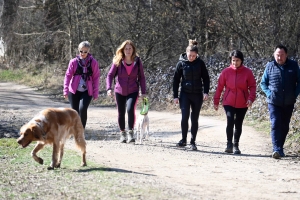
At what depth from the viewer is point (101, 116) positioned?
19.8 meters

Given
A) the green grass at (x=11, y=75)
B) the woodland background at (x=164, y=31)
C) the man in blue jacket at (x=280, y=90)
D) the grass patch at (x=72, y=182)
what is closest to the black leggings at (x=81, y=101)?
the grass patch at (x=72, y=182)

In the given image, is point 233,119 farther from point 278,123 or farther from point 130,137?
point 130,137

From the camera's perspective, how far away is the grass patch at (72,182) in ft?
23.6

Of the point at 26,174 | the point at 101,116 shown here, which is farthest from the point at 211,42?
the point at 26,174

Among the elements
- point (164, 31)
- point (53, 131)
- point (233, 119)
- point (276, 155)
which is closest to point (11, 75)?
point (164, 31)

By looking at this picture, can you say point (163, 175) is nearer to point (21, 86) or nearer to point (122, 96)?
point (122, 96)

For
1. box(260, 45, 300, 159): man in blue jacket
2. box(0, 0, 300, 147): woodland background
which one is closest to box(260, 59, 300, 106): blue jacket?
box(260, 45, 300, 159): man in blue jacket

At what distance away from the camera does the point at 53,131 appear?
882 centimetres

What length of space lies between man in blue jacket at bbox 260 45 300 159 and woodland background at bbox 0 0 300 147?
78.2 inches

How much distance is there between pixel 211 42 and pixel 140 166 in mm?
15537

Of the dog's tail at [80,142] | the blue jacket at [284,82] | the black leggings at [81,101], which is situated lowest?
the dog's tail at [80,142]

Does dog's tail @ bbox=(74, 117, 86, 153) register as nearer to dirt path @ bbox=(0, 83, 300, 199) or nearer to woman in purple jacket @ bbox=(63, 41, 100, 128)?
dirt path @ bbox=(0, 83, 300, 199)

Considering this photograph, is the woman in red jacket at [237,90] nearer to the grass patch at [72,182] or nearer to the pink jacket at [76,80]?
the pink jacket at [76,80]

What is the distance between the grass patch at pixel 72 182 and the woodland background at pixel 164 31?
5952 mm
